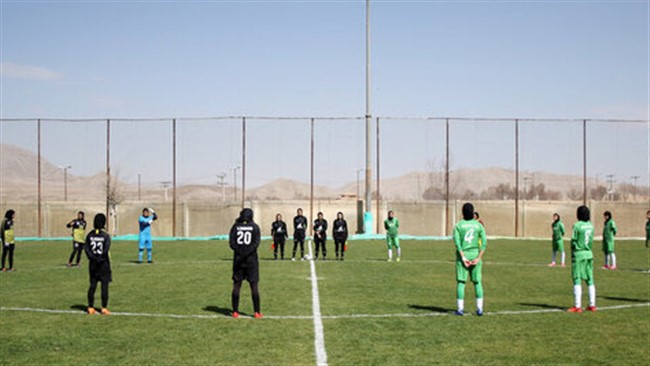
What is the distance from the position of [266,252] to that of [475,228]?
75.2 ft

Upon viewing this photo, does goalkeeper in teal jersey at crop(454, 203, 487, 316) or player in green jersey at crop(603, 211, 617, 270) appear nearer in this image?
goalkeeper in teal jersey at crop(454, 203, 487, 316)

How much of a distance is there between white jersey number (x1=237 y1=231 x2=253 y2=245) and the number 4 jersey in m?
4.04

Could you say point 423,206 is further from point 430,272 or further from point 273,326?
point 273,326

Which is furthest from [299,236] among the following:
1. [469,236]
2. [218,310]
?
[469,236]

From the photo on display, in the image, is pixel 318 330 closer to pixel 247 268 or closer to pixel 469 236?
pixel 247 268

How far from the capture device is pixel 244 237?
15.2 metres

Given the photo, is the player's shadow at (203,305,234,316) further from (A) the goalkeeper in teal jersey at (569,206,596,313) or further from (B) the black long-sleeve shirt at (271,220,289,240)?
(B) the black long-sleeve shirt at (271,220,289,240)

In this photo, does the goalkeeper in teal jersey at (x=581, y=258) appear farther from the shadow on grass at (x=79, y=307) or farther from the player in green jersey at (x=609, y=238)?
the player in green jersey at (x=609, y=238)

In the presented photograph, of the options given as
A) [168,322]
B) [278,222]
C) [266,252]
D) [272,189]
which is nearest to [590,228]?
[168,322]

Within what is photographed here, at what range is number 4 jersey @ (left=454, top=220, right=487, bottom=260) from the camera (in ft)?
49.9

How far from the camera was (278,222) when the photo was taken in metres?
31.5

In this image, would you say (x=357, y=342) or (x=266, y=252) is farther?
(x=266, y=252)

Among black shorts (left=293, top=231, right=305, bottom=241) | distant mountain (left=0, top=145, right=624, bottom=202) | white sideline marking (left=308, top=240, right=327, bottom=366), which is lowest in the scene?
white sideline marking (left=308, top=240, right=327, bottom=366)

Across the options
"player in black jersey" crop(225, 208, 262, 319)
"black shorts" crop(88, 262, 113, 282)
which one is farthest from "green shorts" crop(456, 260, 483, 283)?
"black shorts" crop(88, 262, 113, 282)
